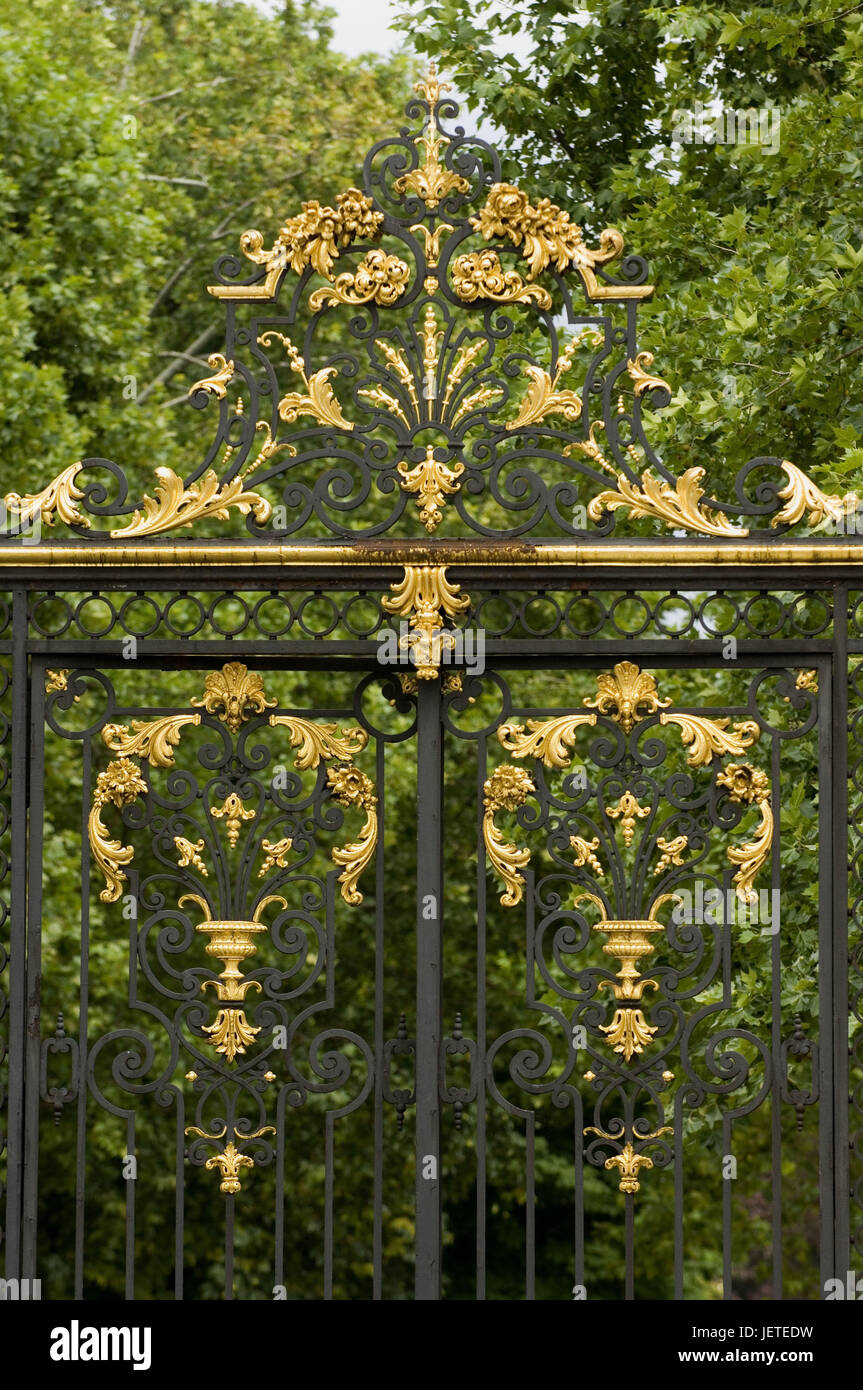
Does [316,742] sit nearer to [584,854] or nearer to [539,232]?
[584,854]

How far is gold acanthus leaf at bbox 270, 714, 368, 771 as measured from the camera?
5508mm

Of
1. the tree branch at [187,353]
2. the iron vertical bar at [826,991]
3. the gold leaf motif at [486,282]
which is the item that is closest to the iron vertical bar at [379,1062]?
the iron vertical bar at [826,991]

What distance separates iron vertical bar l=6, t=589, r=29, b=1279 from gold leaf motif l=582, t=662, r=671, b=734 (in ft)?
5.49

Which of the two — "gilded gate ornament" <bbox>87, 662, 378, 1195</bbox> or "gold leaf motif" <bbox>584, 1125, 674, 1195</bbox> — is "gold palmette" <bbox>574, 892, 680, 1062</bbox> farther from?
"gilded gate ornament" <bbox>87, 662, 378, 1195</bbox>

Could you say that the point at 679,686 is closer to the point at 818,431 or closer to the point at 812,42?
the point at 818,431

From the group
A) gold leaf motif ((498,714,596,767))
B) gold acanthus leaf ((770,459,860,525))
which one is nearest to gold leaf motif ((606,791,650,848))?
gold leaf motif ((498,714,596,767))

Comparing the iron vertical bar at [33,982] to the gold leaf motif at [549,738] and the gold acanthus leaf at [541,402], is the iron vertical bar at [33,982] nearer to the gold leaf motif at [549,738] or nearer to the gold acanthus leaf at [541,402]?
the gold leaf motif at [549,738]

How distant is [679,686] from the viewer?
9.01 metres

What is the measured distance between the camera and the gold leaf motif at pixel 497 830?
5.43 metres

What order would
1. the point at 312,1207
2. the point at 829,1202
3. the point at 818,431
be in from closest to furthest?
the point at 829,1202
the point at 818,431
the point at 312,1207

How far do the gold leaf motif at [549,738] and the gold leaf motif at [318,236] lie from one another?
57.2 inches

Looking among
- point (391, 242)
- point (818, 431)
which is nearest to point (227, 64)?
point (391, 242)

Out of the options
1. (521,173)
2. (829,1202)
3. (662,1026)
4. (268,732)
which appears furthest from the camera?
(268,732)

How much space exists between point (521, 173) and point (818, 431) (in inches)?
95.0
